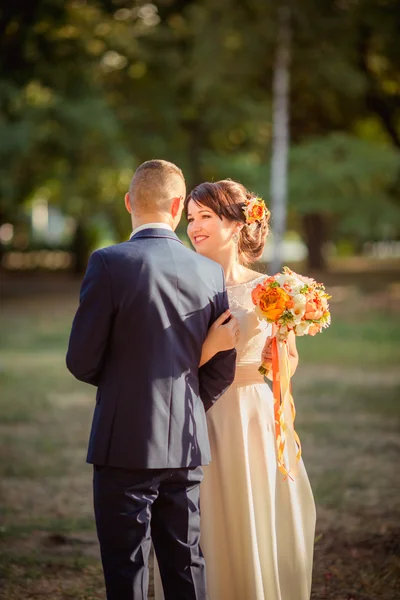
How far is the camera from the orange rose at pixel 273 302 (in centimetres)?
392

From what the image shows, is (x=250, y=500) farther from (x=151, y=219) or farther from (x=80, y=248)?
(x=80, y=248)

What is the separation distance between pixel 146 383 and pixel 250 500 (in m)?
1.02

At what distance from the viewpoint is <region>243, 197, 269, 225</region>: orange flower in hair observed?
4.32m

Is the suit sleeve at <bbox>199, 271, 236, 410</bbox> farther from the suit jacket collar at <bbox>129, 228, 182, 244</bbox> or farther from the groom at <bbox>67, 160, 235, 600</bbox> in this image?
the suit jacket collar at <bbox>129, 228, 182, 244</bbox>

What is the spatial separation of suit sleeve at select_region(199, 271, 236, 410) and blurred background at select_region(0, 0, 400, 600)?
542 centimetres

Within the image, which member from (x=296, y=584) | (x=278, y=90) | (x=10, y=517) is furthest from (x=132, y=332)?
(x=278, y=90)

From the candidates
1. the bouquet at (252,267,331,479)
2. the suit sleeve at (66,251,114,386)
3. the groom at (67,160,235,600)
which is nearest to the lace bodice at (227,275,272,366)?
the bouquet at (252,267,331,479)

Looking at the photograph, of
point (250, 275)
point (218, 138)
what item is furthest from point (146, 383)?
point (218, 138)

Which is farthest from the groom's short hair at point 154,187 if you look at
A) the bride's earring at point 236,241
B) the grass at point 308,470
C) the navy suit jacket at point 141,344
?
the grass at point 308,470

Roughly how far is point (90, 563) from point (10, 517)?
1.28 meters

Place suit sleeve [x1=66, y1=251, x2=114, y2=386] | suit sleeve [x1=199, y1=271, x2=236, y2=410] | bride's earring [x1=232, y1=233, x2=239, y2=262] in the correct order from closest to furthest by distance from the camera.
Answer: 1. suit sleeve [x1=66, y1=251, x2=114, y2=386]
2. suit sleeve [x1=199, y1=271, x2=236, y2=410]
3. bride's earring [x1=232, y1=233, x2=239, y2=262]

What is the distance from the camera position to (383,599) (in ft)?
16.6

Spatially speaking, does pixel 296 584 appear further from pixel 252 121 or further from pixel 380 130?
pixel 380 130

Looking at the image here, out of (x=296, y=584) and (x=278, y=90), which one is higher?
(x=278, y=90)
